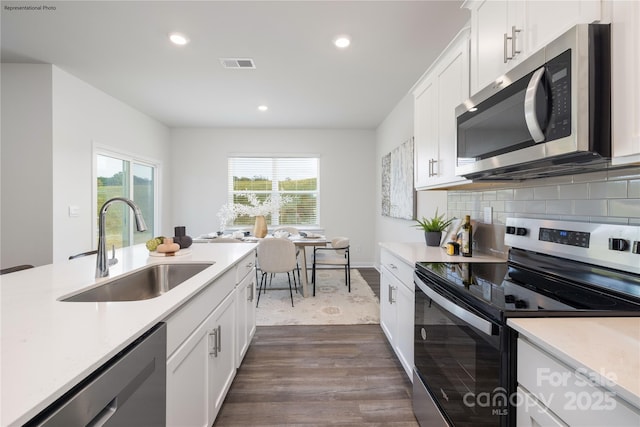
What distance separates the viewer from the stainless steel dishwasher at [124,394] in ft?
1.98

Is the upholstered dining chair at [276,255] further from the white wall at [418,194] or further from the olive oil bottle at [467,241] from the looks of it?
the olive oil bottle at [467,241]

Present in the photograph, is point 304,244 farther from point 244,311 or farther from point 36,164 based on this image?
point 36,164

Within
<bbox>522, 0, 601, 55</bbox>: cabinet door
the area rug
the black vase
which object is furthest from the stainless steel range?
the black vase

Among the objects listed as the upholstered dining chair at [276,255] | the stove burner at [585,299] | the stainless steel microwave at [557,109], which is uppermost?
the stainless steel microwave at [557,109]

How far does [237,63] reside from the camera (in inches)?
121

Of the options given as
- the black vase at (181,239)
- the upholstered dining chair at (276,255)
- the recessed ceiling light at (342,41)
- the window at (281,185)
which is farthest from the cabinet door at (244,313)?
the window at (281,185)

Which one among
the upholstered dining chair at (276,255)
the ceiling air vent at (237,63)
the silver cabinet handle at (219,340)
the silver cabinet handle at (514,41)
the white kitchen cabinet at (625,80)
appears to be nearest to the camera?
the white kitchen cabinet at (625,80)

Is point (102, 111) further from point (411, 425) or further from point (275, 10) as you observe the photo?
point (411, 425)

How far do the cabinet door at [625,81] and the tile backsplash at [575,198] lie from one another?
29 centimetres

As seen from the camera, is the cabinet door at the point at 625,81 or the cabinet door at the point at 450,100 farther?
the cabinet door at the point at 450,100

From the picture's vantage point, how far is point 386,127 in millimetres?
4973

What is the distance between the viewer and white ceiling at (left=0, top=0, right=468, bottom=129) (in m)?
2.25

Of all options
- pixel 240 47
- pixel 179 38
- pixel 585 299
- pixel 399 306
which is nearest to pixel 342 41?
pixel 240 47

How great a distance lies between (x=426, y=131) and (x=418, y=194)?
132 centimetres
